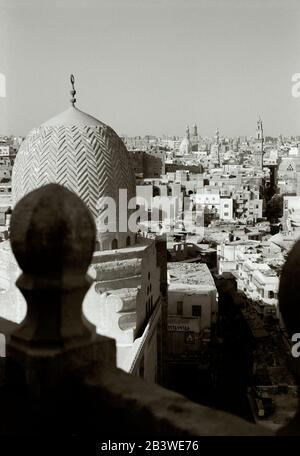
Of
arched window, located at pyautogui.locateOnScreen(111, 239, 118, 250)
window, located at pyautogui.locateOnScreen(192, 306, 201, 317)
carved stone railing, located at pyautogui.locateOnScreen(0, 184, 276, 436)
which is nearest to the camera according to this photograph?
carved stone railing, located at pyautogui.locateOnScreen(0, 184, 276, 436)

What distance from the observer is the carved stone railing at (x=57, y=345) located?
1511 mm

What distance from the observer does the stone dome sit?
7.38 meters

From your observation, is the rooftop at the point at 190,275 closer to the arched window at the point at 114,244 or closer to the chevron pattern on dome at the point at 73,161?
the arched window at the point at 114,244

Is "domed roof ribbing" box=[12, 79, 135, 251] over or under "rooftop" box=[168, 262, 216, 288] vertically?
over

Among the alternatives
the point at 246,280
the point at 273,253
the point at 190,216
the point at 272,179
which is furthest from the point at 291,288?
the point at 272,179

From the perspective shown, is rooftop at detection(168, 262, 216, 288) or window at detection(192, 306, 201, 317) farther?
rooftop at detection(168, 262, 216, 288)

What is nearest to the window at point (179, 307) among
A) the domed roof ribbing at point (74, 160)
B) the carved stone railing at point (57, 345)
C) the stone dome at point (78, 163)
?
the stone dome at point (78, 163)

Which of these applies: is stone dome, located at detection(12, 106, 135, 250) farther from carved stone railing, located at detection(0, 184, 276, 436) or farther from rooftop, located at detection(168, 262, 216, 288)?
rooftop, located at detection(168, 262, 216, 288)

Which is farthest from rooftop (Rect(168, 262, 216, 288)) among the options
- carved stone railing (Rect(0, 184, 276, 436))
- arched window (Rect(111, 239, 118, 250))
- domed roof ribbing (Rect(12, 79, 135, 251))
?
carved stone railing (Rect(0, 184, 276, 436))

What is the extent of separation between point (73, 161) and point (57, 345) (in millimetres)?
6015

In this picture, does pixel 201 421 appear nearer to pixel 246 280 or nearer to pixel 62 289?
pixel 62 289

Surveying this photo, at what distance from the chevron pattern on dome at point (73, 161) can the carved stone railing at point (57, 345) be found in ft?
18.8

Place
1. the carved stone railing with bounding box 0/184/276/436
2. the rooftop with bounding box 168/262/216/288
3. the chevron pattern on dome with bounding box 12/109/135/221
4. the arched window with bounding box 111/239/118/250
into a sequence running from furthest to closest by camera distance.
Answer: the rooftop with bounding box 168/262/216/288, the arched window with bounding box 111/239/118/250, the chevron pattern on dome with bounding box 12/109/135/221, the carved stone railing with bounding box 0/184/276/436
